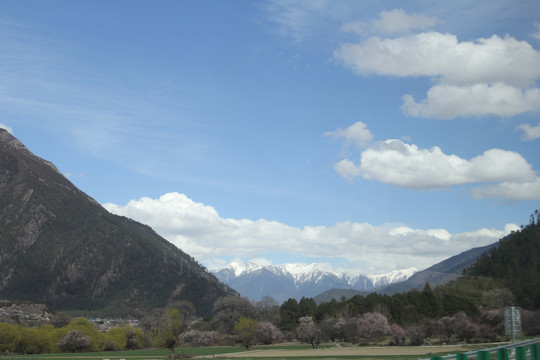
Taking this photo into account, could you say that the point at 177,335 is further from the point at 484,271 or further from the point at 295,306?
the point at 484,271

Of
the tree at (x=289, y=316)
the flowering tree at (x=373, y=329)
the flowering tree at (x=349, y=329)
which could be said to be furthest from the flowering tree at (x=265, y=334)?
the flowering tree at (x=373, y=329)

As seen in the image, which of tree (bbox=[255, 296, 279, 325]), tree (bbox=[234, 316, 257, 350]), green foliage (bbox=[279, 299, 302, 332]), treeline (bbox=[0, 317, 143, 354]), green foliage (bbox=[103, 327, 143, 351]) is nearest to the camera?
treeline (bbox=[0, 317, 143, 354])

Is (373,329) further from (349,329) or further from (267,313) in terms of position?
(267,313)

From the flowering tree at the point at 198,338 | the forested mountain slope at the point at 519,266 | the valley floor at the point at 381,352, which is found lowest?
the flowering tree at the point at 198,338

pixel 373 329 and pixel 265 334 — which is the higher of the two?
pixel 373 329

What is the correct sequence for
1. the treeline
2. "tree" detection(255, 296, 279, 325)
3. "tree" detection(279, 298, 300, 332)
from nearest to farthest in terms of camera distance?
the treeline → "tree" detection(279, 298, 300, 332) → "tree" detection(255, 296, 279, 325)

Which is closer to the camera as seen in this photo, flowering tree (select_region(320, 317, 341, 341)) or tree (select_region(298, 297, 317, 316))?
flowering tree (select_region(320, 317, 341, 341))

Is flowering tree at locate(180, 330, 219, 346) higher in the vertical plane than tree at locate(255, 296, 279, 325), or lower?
lower

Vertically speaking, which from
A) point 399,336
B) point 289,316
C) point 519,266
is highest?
point 519,266

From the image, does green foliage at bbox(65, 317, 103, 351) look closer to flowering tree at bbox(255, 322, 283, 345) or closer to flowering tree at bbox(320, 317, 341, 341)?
flowering tree at bbox(255, 322, 283, 345)

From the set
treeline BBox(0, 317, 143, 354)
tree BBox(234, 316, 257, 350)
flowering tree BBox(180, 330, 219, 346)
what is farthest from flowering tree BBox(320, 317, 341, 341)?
treeline BBox(0, 317, 143, 354)

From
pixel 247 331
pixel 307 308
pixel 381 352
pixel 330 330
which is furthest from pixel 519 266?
pixel 381 352

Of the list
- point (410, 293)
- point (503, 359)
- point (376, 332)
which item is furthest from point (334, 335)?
point (503, 359)

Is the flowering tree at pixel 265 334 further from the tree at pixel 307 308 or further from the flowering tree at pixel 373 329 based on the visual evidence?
the flowering tree at pixel 373 329
